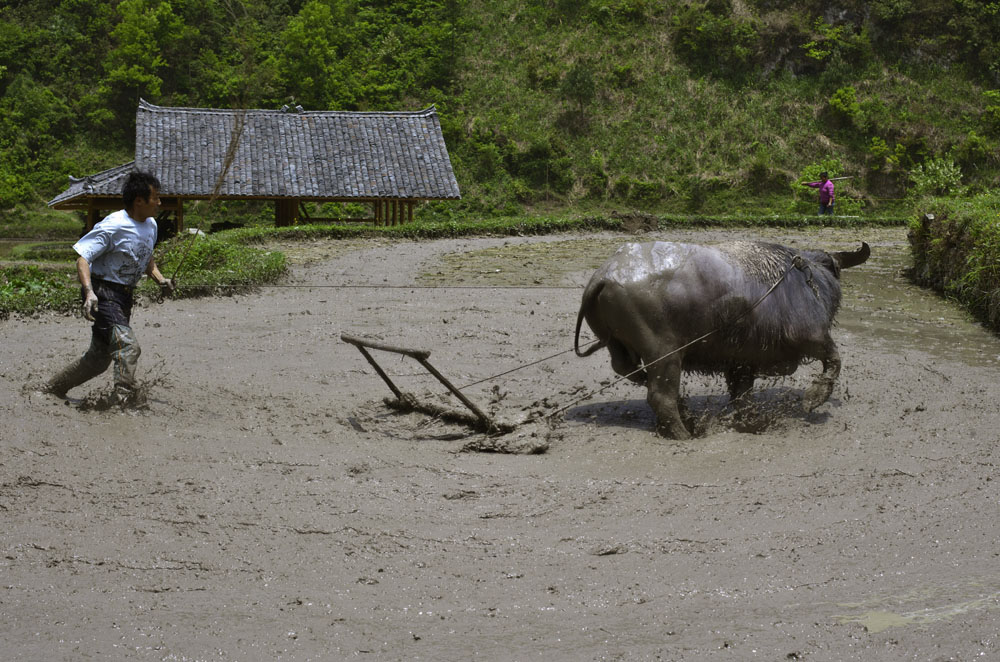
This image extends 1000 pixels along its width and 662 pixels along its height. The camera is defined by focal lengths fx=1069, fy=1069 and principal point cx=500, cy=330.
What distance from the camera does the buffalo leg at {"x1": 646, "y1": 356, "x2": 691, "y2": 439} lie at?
22.6ft

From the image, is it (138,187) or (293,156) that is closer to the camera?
(138,187)

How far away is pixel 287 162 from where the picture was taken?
2350 centimetres

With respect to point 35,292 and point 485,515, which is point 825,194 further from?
point 485,515

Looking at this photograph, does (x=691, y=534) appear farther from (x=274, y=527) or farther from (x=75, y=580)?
(x=75, y=580)

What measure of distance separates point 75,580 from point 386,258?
41.1ft

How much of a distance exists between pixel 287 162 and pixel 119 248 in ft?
56.8

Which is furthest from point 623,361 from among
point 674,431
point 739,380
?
point 739,380

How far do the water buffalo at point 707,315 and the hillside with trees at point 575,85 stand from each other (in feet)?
74.5

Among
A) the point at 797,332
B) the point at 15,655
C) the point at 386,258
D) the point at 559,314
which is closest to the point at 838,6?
the point at 386,258

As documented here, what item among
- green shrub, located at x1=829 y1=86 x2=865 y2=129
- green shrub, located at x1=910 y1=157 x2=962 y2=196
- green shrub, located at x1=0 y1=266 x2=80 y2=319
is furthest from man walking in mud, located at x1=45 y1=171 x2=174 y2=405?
green shrub, located at x1=829 y1=86 x2=865 y2=129

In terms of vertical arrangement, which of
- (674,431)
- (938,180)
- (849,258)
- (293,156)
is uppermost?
(849,258)

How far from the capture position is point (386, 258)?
55.4 ft

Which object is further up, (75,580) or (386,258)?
(75,580)

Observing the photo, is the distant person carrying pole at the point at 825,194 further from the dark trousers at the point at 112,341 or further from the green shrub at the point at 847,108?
the dark trousers at the point at 112,341
